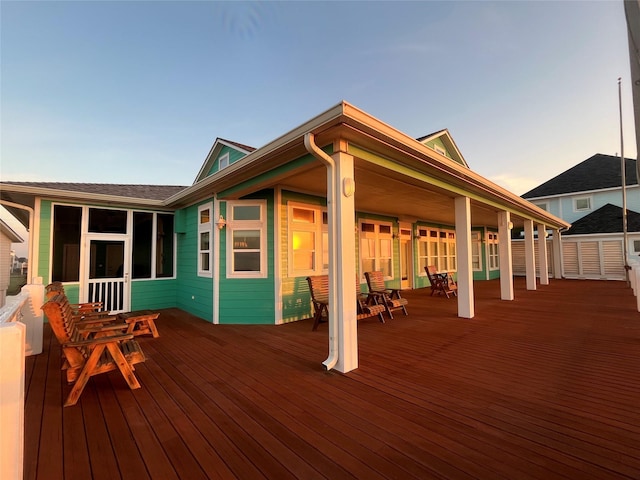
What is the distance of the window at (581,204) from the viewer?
53.7ft

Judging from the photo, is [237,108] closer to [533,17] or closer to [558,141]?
[533,17]

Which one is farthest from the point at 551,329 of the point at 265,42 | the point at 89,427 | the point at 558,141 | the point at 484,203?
the point at 558,141

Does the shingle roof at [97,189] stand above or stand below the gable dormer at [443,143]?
below

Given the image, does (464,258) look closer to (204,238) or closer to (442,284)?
(442,284)

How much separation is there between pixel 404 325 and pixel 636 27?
477cm

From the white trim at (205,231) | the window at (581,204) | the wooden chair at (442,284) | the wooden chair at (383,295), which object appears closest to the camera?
the wooden chair at (383,295)

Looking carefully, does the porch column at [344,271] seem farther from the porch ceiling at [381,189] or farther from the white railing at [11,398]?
the white railing at [11,398]

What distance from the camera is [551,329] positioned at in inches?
190

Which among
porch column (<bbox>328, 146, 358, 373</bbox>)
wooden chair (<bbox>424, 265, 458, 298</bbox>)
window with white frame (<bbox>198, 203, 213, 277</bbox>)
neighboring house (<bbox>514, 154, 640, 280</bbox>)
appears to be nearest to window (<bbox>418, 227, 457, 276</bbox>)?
wooden chair (<bbox>424, 265, 458, 298</bbox>)

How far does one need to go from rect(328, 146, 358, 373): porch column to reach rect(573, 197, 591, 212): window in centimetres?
2018

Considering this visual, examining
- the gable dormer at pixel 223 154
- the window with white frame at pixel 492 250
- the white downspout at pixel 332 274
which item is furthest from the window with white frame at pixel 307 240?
the window with white frame at pixel 492 250

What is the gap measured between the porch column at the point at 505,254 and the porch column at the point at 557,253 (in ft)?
30.6

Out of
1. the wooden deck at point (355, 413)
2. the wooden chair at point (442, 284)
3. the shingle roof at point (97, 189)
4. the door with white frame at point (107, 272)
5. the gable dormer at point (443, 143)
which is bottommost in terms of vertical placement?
the wooden deck at point (355, 413)

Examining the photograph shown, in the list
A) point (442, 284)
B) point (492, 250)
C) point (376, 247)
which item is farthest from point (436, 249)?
point (492, 250)
